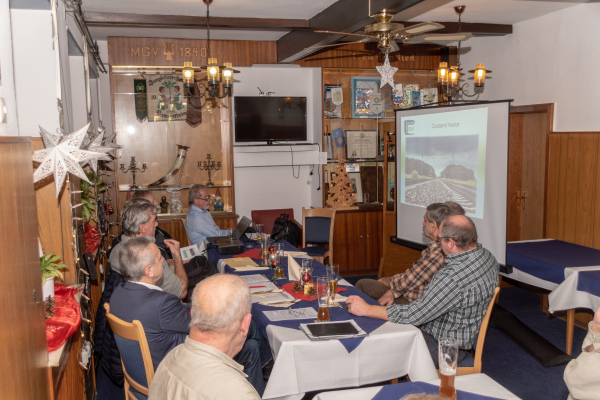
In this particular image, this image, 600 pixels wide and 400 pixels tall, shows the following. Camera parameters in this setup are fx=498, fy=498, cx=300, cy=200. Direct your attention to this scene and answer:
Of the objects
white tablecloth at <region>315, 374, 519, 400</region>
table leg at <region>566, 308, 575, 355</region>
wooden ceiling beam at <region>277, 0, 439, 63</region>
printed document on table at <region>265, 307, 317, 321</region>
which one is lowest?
table leg at <region>566, 308, 575, 355</region>

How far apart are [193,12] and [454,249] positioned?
3.73 meters

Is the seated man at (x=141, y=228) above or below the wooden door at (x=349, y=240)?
above

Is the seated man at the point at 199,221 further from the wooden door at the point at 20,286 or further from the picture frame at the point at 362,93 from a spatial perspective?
the wooden door at the point at 20,286

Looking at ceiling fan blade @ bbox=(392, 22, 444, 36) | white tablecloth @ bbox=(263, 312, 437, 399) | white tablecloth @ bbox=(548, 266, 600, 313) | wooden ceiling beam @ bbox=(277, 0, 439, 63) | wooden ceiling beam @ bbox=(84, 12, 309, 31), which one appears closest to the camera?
white tablecloth @ bbox=(263, 312, 437, 399)

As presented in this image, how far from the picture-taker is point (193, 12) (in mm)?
5129

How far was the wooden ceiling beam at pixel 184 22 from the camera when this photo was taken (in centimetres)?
505

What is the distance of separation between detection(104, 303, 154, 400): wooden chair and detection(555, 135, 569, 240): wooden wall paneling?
481 cm

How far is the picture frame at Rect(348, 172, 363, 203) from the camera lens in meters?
7.20

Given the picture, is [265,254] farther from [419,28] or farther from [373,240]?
[373,240]

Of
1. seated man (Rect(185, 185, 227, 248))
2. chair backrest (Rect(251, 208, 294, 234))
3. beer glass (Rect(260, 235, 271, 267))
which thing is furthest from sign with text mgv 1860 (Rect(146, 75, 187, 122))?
beer glass (Rect(260, 235, 271, 267))

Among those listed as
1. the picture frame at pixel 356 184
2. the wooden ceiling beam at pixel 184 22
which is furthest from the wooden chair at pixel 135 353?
the picture frame at pixel 356 184

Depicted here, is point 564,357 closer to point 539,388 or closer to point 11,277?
point 539,388

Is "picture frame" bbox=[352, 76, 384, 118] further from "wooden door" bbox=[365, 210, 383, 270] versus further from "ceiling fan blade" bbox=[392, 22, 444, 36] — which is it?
"ceiling fan blade" bbox=[392, 22, 444, 36]

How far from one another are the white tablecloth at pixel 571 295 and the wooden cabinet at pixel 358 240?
116 inches
